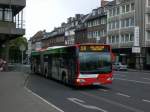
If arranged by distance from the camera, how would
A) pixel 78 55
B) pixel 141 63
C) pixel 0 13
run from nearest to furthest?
pixel 78 55 → pixel 0 13 → pixel 141 63

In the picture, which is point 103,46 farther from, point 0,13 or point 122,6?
point 122,6

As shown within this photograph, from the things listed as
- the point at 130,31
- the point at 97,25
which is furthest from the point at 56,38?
the point at 130,31

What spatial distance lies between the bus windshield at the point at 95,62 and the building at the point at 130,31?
51.3m

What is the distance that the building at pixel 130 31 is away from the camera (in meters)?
80.6

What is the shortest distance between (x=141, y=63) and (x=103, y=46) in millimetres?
53923

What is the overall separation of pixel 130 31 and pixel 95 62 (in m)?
59.4

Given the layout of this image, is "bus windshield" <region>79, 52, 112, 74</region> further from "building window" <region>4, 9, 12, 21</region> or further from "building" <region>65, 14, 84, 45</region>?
"building" <region>65, 14, 84, 45</region>

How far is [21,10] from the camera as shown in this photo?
56625 millimetres

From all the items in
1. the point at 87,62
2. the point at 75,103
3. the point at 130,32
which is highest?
the point at 130,32

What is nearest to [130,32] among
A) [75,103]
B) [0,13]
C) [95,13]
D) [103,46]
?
[95,13]

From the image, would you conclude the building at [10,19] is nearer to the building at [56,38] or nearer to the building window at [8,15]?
the building window at [8,15]

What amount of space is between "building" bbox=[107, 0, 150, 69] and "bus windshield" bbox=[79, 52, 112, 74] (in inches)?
2019

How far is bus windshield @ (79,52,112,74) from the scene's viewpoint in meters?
27.1

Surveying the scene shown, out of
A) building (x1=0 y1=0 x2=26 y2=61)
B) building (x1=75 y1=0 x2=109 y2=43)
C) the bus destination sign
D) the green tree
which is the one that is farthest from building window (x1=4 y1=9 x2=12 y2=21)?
the green tree
